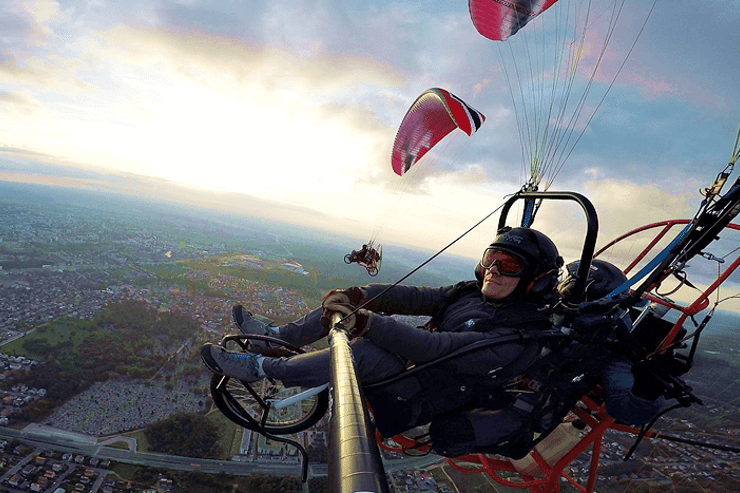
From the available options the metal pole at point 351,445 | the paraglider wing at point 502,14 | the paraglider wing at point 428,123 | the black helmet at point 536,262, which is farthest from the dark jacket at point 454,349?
the paraglider wing at point 502,14

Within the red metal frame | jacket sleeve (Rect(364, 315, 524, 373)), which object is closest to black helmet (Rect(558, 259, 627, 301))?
the red metal frame

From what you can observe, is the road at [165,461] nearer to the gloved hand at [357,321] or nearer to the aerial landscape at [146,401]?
the aerial landscape at [146,401]

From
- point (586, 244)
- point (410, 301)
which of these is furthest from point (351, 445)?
point (410, 301)

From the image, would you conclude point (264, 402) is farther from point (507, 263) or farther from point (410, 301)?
point (507, 263)

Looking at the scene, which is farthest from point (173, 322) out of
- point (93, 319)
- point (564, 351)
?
point (564, 351)

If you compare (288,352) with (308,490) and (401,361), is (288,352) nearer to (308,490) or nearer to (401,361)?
(401,361)
